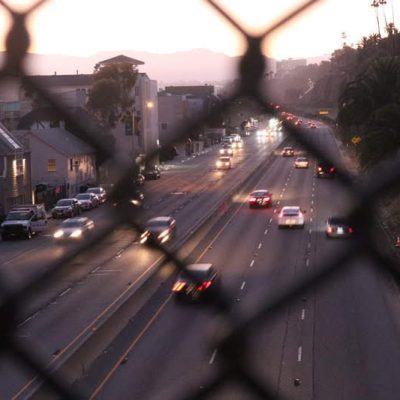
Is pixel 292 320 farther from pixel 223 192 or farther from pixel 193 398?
pixel 193 398

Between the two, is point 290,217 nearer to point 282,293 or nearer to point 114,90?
point 114,90

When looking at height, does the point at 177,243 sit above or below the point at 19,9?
below

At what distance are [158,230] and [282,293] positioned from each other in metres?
0.27

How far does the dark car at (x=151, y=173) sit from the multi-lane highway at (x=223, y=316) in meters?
0.14

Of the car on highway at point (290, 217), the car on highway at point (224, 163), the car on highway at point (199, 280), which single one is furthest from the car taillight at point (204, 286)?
the car on highway at point (290, 217)

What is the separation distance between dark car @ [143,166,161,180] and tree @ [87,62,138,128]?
20 cm

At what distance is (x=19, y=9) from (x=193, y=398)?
55 cm

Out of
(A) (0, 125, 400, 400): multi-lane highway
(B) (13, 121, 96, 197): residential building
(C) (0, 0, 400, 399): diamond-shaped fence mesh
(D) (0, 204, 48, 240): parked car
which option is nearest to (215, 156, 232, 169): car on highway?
(A) (0, 125, 400, 400): multi-lane highway

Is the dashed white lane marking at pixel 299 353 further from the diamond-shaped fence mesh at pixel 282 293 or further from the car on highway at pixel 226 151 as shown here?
the diamond-shaped fence mesh at pixel 282 293

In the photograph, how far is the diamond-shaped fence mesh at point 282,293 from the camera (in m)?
0.85

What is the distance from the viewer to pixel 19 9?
33.5 inches

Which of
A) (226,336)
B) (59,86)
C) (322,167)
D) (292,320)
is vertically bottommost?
(292,320)

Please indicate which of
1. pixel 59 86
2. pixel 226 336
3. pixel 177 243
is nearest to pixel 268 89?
pixel 59 86

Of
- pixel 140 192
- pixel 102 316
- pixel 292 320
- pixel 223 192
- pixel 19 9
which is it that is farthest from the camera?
pixel 292 320
